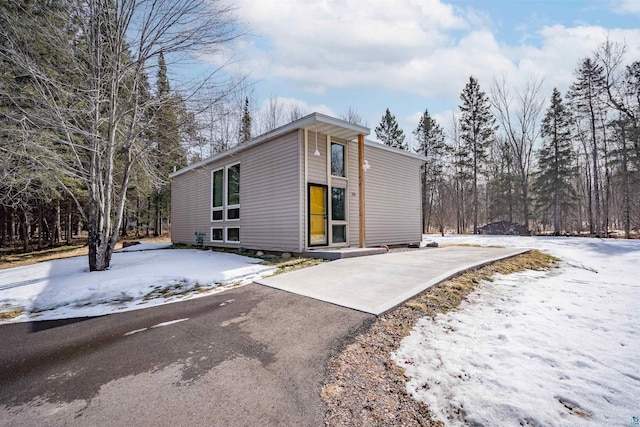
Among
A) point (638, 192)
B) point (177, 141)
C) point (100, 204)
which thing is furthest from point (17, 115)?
point (638, 192)

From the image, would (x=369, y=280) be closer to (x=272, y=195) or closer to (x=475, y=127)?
(x=272, y=195)

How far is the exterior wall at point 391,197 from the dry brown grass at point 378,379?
19.5 ft

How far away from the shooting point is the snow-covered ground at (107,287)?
13.3ft

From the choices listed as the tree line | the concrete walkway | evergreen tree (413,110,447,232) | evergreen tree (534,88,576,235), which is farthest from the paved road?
evergreen tree (413,110,447,232)

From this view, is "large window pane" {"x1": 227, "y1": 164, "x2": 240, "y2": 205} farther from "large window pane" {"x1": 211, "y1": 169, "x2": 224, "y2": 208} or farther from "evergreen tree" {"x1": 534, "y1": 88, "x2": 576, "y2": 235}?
"evergreen tree" {"x1": 534, "y1": 88, "x2": 576, "y2": 235}

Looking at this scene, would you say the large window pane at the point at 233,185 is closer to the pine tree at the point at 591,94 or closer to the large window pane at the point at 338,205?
the large window pane at the point at 338,205

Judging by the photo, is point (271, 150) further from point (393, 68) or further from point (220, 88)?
point (393, 68)

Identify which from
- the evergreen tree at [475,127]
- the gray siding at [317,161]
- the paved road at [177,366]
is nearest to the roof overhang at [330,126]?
the gray siding at [317,161]

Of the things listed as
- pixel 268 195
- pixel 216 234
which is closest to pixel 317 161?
pixel 268 195

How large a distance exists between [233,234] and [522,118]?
22.4 meters

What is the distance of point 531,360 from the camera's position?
7.55ft

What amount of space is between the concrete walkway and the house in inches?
83.3

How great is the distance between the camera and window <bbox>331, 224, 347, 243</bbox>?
8.27 metres

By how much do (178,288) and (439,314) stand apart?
417cm
